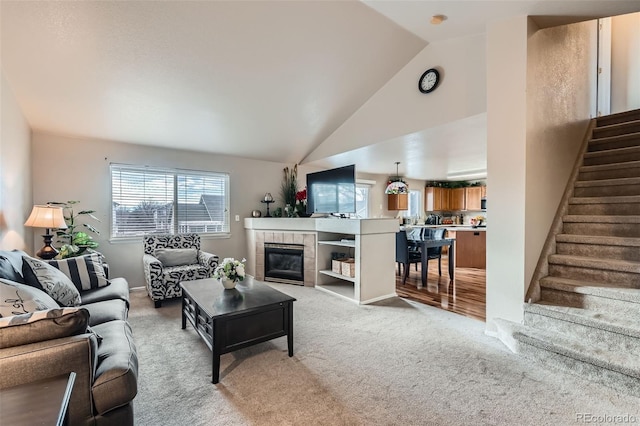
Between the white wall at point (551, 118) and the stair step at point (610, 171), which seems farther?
the stair step at point (610, 171)

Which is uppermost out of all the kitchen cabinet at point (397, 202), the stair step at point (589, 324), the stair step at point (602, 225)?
the kitchen cabinet at point (397, 202)

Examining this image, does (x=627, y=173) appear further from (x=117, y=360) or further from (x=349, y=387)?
(x=117, y=360)

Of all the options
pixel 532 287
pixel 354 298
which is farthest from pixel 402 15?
pixel 354 298

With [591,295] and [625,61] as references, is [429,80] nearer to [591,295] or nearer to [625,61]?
[591,295]

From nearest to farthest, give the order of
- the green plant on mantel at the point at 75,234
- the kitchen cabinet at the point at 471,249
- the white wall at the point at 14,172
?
the white wall at the point at 14,172 → the green plant on mantel at the point at 75,234 → the kitchen cabinet at the point at 471,249

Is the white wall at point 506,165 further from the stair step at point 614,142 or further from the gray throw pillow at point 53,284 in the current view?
the gray throw pillow at point 53,284

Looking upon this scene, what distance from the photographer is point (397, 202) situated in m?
7.82

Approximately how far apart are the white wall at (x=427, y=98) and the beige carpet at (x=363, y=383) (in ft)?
8.03

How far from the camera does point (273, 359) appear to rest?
2.42 meters

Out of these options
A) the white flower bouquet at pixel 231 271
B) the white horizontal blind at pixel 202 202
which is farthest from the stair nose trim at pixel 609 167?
the white horizontal blind at pixel 202 202

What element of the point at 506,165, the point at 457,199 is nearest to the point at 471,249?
the point at 457,199

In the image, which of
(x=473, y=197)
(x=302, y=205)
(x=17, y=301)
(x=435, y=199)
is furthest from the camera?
(x=435, y=199)

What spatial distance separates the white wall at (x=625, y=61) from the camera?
179 inches

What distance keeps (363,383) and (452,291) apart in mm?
2954
